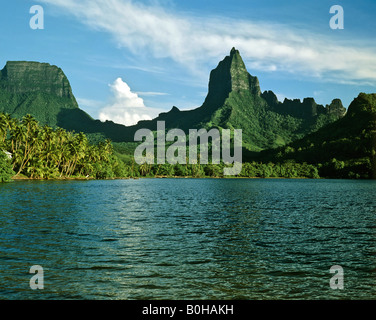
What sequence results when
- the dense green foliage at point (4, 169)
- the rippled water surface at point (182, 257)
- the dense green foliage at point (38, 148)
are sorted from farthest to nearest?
the dense green foliage at point (38, 148) < the dense green foliage at point (4, 169) < the rippled water surface at point (182, 257)

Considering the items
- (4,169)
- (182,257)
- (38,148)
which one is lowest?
(182,257)

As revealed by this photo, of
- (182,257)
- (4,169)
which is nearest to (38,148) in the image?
(4,169)

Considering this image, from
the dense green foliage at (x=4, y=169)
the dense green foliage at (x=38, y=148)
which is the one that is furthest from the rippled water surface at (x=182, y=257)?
the dense green foliage at (x=38, y=148)

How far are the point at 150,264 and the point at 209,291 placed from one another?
22.1ft

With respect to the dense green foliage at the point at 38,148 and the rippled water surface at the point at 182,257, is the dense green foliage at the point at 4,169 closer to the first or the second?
the dense green foliage at the point at 38,148

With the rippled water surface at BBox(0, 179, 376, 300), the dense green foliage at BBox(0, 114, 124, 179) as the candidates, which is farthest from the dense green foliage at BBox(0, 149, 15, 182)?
the rippled water surface at BBox(0, 179, 376, 300)

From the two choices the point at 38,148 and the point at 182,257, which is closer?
the point at 182,257

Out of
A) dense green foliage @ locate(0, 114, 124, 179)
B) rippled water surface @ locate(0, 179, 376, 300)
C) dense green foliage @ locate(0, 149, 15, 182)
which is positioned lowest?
rippled water surface @ locate(0, 179, 376, 300)

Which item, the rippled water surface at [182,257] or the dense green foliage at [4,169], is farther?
the dense green foliage at [4,169]

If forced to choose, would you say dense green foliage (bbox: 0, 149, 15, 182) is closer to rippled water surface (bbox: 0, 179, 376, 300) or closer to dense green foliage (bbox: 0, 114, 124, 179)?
dense green foliage (bbox: 0, 114, 124, 179)

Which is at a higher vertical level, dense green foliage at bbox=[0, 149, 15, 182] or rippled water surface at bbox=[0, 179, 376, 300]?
dense green foliage at bbox=[0, 149, 15, 182]

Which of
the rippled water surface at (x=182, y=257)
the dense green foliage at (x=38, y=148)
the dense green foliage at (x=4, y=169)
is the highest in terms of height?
the dense green foliage at (x=38, y=148)

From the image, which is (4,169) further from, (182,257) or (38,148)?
(182,257)
